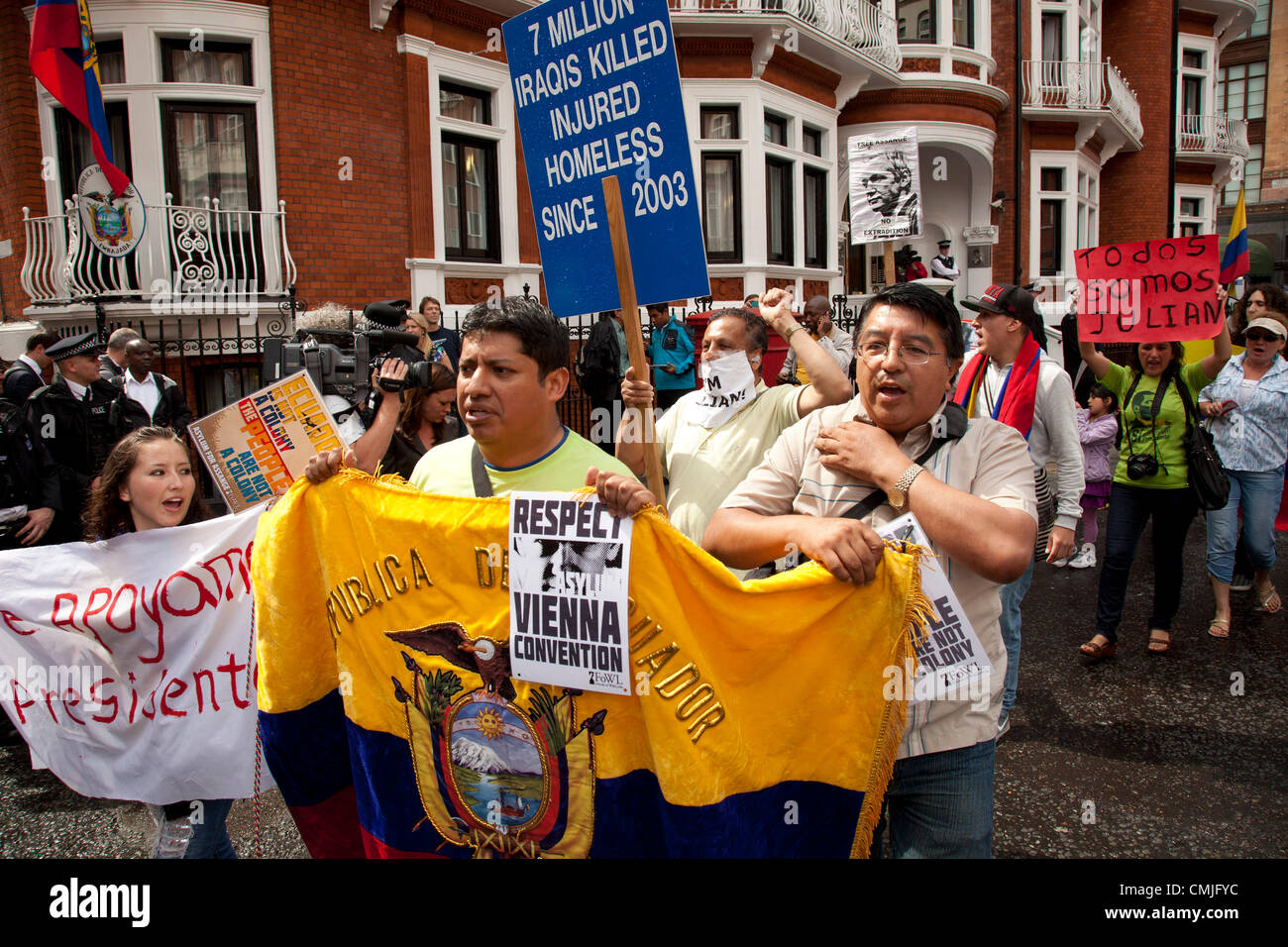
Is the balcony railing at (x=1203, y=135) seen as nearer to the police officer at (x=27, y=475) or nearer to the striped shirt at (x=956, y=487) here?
the striped shirt at (x=956, y=487)

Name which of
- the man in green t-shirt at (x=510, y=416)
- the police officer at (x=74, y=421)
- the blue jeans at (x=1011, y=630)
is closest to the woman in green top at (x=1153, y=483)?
the blue jeans at (x=1011, y=630)

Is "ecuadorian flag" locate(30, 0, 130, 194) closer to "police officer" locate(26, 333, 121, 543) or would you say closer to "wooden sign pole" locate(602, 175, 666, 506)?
"police officer" locate(26, 333, 121, 543)

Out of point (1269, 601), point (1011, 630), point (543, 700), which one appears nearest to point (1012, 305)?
point (1011, 630)

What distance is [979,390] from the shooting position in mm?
4539

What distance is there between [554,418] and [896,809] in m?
1.44

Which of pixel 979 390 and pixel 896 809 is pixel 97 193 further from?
pixel 896 809

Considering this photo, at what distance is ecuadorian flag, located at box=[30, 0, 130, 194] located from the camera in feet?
29.0

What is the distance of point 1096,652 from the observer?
530 cm

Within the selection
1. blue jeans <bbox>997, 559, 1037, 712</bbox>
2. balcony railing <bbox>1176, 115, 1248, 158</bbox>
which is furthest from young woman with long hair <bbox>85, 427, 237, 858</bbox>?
balcony railing <bbox>1176, 115, 1248, 158</bbox>

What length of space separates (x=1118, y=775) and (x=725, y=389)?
248 centimetres

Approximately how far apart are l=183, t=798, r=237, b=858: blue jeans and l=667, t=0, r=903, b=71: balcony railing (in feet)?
44.4

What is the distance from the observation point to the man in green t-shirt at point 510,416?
2510 mm

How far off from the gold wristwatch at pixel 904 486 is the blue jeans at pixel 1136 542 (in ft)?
12.7

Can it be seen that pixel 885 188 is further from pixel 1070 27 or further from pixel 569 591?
pixel 1070 27
